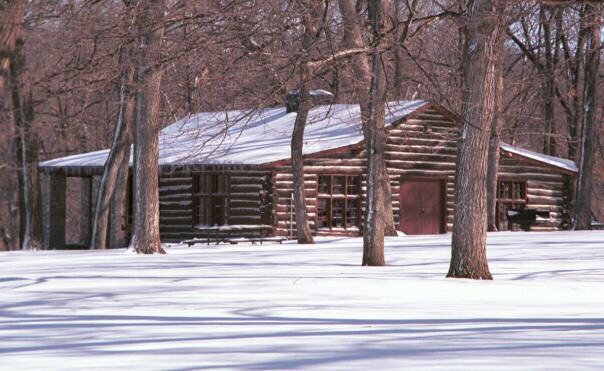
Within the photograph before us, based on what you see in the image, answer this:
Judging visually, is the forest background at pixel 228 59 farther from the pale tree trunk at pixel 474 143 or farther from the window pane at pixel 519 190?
the window pane at pixel 519 190

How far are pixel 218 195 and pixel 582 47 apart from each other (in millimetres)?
15873

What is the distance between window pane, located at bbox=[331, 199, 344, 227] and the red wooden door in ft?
8.35

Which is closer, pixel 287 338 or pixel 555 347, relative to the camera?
pixel 555 347

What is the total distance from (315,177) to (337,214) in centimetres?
172

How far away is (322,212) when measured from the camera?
97.9ft

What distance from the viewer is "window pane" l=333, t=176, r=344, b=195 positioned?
1176 inches

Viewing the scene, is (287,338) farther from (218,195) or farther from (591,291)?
(218,195)

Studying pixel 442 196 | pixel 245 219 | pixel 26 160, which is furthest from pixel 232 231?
pixel 26 160

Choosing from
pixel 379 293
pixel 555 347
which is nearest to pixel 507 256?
pixel 379 293

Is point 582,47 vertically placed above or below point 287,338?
above

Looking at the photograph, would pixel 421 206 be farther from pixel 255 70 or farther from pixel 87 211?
pixel 255 70

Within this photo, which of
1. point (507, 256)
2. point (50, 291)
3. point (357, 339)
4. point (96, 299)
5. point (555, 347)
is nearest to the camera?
point (555, 347)

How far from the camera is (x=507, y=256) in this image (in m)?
18.8

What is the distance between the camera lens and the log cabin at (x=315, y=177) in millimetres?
28375
